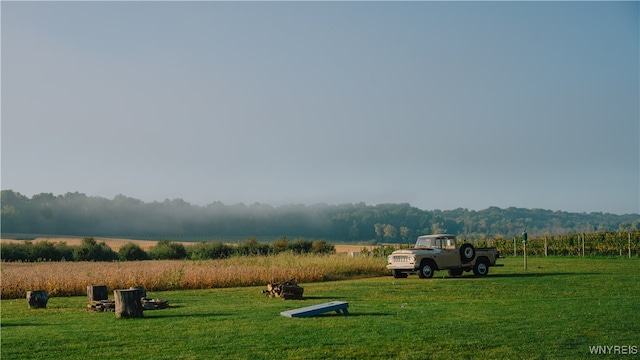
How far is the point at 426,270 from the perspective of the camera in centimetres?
2930

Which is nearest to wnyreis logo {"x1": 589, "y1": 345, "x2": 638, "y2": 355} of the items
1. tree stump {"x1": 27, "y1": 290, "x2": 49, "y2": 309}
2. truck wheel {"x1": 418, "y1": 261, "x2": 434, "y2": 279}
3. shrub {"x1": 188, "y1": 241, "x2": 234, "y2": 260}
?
tree stump {"x1": 27, "y1": 290, "x2": 49, "y2": 309}

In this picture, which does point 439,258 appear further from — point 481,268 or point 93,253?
point 93,253

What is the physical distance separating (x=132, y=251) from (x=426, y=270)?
113ft

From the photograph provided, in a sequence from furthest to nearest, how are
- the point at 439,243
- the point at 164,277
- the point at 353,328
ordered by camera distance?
the point at 439,243, the point at 164,277, the point at 353,328

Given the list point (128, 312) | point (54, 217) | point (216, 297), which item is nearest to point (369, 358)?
point (128, 312)

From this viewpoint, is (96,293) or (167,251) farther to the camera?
(167,251)

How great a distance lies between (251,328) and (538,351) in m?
5.46

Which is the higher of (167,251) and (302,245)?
(302,245)

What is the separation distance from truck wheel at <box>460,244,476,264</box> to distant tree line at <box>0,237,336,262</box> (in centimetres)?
2354

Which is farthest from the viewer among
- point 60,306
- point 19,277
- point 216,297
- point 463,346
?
point 19,277

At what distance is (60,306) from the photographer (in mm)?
19438

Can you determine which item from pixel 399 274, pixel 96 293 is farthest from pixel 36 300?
pixel 399 274

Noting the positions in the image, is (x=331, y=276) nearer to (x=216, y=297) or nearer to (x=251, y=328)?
(x=216, y=297)

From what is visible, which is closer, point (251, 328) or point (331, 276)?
point (251, 328)
